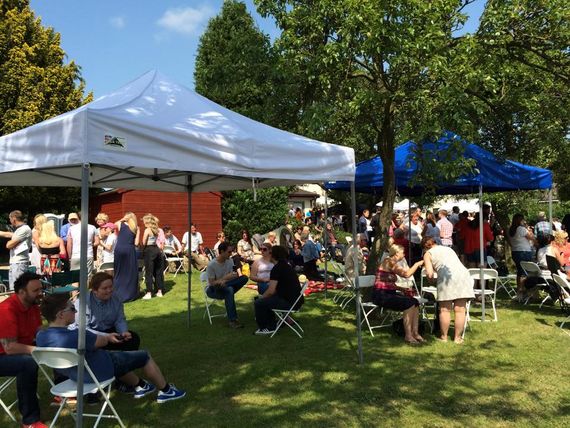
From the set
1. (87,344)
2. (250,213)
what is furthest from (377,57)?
(250,213)

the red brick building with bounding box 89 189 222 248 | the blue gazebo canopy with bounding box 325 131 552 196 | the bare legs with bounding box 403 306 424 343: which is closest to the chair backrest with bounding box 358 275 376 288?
the bare legs with bounding box 403 306 424 343

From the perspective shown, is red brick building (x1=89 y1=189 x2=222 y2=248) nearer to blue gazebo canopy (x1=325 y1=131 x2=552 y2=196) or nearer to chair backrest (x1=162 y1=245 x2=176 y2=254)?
chair backrest (x1=162 y1=245 x2=176 y2=254)

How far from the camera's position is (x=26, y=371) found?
12.0 feet

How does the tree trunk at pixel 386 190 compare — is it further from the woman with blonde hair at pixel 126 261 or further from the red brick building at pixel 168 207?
the red brick building at pixel 168 207

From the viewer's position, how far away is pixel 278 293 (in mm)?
6699

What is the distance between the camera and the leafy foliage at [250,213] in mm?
20359

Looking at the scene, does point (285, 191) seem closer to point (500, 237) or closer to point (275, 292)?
point (500, 237)

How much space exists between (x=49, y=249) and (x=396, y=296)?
6.15m

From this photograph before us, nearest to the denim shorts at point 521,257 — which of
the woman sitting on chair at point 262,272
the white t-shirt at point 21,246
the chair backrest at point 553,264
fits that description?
the chair backrest at point 553,264

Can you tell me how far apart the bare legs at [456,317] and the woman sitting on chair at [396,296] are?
1.02 ft

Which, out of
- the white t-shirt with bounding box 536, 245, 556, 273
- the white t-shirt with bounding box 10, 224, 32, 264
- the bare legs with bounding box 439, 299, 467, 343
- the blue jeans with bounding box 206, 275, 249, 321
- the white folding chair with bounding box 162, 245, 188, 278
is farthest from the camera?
the white folding chair with bounding box 162, 245, 188, 278

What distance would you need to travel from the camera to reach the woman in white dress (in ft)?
20.4

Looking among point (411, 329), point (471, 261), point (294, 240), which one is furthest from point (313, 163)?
point (294, 240)

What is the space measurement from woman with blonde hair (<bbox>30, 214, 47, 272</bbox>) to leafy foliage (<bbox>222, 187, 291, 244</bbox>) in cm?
1137
